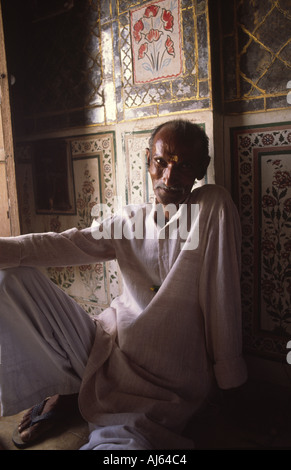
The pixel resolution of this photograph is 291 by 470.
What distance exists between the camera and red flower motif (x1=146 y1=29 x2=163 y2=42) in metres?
2.04

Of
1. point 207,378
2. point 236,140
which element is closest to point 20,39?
point 236,140

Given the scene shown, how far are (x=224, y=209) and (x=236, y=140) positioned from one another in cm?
56

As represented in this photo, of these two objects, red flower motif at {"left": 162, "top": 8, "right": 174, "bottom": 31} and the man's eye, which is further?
red flower motif at {"left": 162, "top": 8, "right": 174, "bottom": 31}

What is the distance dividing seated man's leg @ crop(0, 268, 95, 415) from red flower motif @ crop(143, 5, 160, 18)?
1465 millimetres

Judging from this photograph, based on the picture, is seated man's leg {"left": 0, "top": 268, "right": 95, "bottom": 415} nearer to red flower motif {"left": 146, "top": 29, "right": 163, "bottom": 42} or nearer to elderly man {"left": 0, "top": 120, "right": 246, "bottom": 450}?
elderly man {"left": 0, "top": 120, "right": 246, "bottom": 450}

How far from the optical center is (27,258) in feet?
5.47

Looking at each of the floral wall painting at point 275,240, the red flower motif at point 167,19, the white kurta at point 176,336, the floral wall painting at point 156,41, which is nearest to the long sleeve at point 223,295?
the white kurta at point 176,336

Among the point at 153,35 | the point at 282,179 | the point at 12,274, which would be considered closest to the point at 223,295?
the point at 282,179

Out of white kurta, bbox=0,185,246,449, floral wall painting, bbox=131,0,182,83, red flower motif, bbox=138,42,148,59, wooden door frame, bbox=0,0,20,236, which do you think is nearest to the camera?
white kurta, bbox=0,185,246,449

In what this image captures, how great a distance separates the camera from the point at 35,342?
63.3 inches

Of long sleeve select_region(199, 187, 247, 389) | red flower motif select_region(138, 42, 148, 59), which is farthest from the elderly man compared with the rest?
red flower motif select_region(138, 42, 148, 59)

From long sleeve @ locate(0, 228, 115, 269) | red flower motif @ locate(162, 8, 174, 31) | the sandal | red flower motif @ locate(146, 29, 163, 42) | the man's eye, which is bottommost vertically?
the sandal

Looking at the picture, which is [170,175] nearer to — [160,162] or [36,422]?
[160,162]
